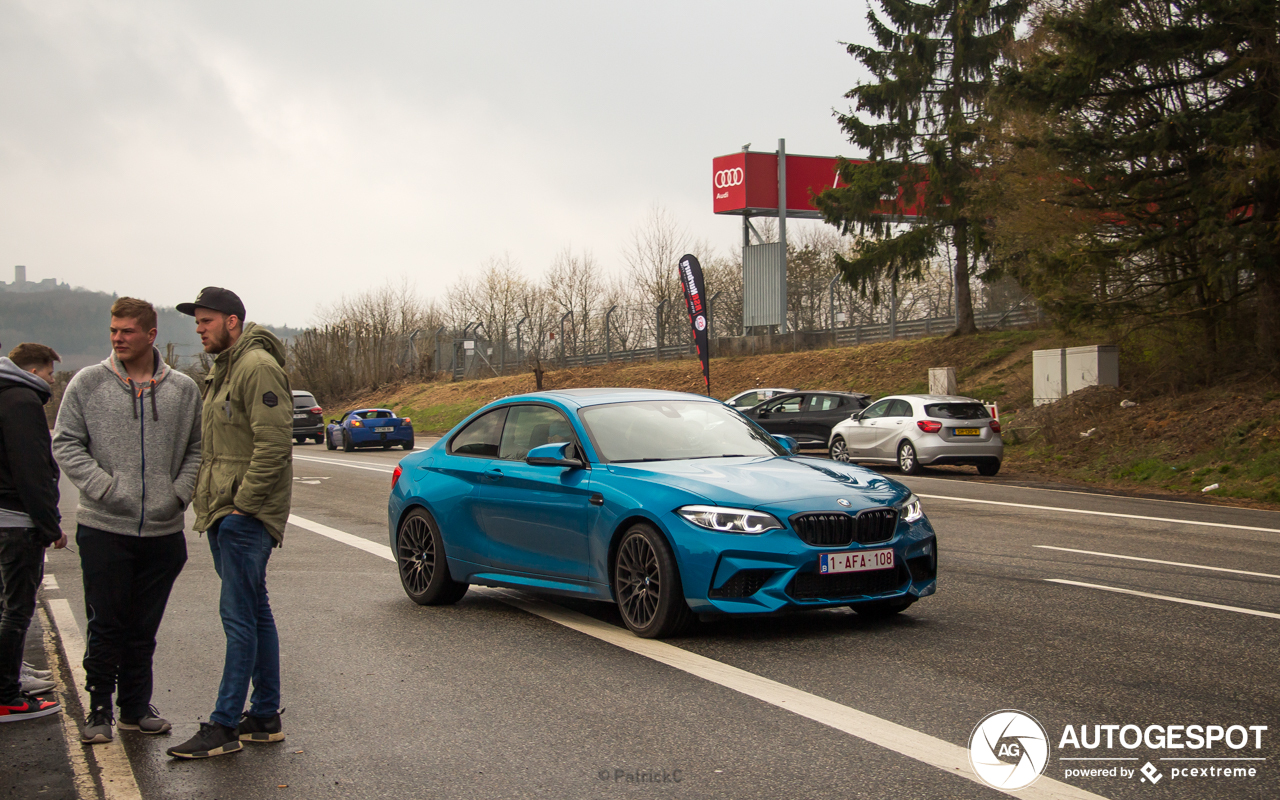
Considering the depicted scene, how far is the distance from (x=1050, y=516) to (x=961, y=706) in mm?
8945

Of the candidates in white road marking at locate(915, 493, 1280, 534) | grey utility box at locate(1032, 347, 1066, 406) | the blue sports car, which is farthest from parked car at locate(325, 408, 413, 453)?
the blue sports car

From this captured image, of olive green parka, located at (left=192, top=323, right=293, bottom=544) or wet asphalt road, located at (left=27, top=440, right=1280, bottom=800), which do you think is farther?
olive green parka, located at (left=192, top=323, right=293, bottom=544)

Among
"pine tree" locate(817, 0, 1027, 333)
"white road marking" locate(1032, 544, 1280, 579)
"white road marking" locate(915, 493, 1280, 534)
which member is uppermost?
"pine tree" locate(817, 0, 1027, 333)

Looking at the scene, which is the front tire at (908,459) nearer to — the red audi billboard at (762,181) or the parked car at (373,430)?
the parked car at (373,430)

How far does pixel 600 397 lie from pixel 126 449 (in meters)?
3.51

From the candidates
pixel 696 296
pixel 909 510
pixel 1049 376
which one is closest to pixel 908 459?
pixel 1049 376

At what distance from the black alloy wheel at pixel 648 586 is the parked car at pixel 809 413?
60.8 feet

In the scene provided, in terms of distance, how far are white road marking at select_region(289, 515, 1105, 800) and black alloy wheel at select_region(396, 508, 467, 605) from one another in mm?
633

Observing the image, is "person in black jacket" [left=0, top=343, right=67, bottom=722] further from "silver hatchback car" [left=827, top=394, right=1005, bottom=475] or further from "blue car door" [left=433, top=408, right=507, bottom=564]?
"silver hatchback car" [left=827, top=394, right=1005, bottom=475]

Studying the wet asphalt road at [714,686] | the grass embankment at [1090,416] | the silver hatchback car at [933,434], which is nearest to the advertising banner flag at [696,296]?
the grass embankment at [1090,416]

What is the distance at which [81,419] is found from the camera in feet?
16.1

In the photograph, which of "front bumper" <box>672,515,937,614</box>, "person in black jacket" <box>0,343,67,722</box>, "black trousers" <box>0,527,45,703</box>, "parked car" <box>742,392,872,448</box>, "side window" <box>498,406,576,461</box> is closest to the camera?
"person in black jacket" <box>0,343,67,722</box>

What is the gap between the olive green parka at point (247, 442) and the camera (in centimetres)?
471

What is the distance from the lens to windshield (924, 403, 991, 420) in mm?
20422
